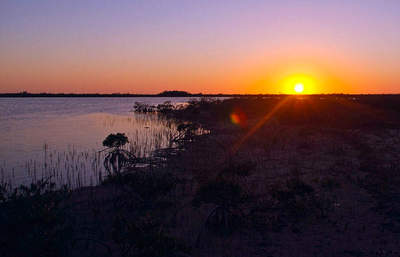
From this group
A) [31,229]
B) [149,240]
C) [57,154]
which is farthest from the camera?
[57,154]

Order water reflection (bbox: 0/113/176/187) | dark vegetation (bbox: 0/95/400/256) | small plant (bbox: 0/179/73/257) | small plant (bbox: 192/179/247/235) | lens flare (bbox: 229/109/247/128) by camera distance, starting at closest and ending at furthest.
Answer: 1. small plant (bbox: 0/179/73/257)
2. dark vegetation (bbox: 0/95/400/256)
3. small plant (bbox: 192/179/247/235)
4. water reflection (bbox: 0/113/176/187)
5. lens flare (bbox: 229/109/247/128)

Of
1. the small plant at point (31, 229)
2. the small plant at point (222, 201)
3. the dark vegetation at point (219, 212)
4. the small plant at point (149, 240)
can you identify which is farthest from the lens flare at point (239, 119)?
the small plant at point (31, 229)

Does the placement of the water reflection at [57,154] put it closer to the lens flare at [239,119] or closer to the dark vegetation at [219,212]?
the dark vegetation at [219,212]

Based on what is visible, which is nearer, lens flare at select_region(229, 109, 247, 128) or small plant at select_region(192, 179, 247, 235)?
small plant at select_region(192, 179, 247, 235)

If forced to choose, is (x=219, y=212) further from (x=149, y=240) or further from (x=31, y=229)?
(x=31, y=229)

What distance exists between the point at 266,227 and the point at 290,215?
30.2 inches

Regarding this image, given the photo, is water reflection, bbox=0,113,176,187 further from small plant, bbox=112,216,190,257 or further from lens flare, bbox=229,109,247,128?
lens flare, bbox=229,109,247,128

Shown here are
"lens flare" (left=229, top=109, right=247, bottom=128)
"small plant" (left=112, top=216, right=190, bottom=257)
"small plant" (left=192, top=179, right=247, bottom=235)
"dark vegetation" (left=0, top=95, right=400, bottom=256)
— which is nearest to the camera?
"small plant" (left=112, top=216, right=190, bottom=257)

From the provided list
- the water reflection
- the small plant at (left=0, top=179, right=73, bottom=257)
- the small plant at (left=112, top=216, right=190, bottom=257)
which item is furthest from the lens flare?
the small plant at (left=0, top=179, right=73, bottom=257)

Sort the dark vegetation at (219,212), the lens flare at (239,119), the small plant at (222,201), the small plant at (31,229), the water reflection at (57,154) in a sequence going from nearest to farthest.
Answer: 1. the small plant at (31,229)
2. the dark vegetation at (219,212)
3. the small plant at (222,201)
4. the water reflection at (57,154)
5. the lens flare at (239,119)

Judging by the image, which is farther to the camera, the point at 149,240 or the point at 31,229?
the point at 149,240

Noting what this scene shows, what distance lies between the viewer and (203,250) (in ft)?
20.9

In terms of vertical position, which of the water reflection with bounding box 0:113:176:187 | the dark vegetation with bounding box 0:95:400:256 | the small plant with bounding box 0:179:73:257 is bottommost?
the water reflection with bounding box 0:113:176:187

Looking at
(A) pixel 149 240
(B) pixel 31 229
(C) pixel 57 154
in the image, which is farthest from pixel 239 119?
(B) pixel 31 229
